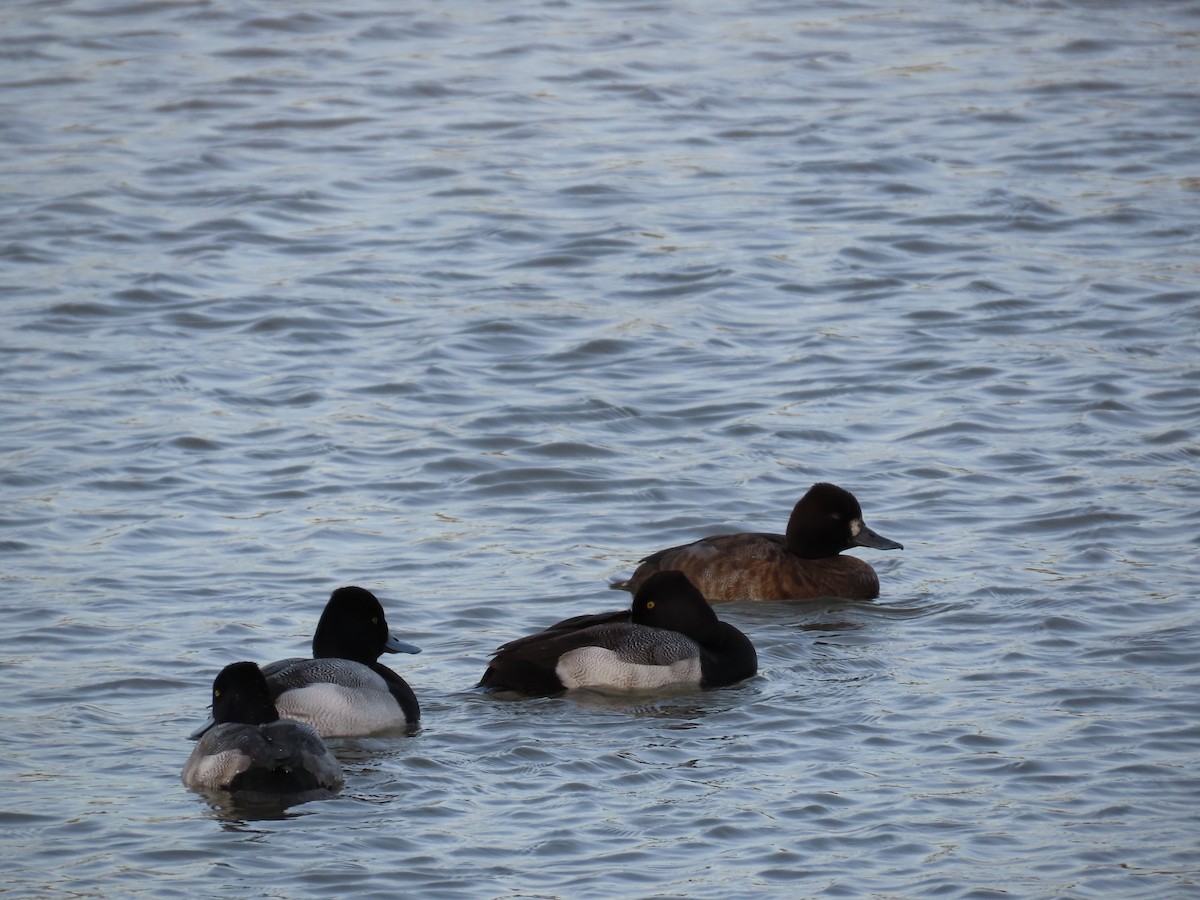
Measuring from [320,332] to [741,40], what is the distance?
938cm

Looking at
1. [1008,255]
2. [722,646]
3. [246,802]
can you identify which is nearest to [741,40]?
[1008,255]

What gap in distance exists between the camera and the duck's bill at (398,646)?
8.59 m

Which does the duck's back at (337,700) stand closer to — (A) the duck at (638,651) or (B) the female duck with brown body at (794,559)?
(A) the duck at (638,651)

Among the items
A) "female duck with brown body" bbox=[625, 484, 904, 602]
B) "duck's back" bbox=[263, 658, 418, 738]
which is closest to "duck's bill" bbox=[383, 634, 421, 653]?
"duck's back" bbox=[263, 658, 418, 738]

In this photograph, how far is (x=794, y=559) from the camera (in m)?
10.1

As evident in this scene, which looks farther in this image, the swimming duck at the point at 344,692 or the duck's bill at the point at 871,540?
the duck's bill at the point at 871,540

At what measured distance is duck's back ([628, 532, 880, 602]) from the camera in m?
9.88

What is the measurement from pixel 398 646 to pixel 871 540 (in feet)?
8.83

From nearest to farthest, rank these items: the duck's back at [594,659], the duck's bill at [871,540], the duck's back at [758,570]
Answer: the duck's back at [594,659] → the duck's back at [758,570] → the duck's bill at [871,540]

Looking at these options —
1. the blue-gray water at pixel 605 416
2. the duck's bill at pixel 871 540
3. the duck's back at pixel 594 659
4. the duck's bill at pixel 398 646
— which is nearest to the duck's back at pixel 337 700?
the blue-gray water at pixel 605 416

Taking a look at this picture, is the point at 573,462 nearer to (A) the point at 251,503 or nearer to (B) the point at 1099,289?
(A) the point at 251,503

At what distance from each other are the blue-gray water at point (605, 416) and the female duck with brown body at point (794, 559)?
0.17 meters

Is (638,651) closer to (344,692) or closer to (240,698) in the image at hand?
(344,692)

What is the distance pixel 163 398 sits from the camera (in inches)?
494
